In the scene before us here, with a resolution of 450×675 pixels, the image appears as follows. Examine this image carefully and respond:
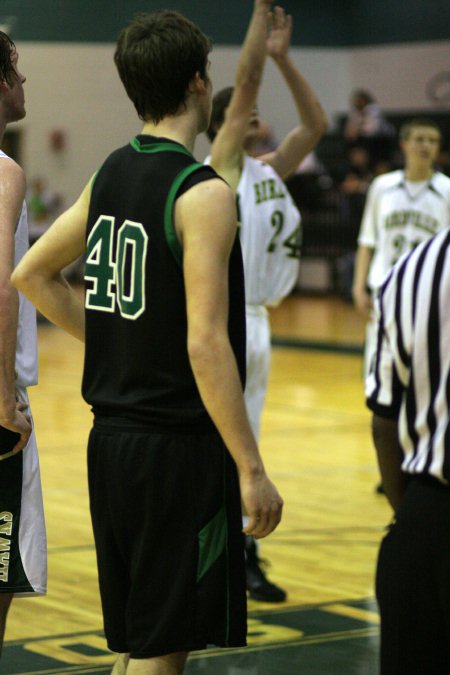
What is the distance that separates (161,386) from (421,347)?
2.25 feet

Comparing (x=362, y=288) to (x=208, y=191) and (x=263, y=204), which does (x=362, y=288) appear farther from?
(x=208, y=191)

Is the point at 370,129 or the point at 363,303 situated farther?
the point at 370,129

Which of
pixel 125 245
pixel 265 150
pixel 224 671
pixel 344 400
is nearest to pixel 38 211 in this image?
pixel 265 150

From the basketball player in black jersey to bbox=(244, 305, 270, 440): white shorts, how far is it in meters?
2.43

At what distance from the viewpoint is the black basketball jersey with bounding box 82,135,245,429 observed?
2703mm

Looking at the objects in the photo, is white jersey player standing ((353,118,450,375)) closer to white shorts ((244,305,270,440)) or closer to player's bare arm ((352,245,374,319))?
player's bare arm ((352,245,374,319))

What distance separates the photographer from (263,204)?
17.3ft

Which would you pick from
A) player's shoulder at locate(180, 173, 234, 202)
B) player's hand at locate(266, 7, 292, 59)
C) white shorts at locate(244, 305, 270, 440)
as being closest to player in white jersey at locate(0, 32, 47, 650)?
player's shoulder at locate(180, 173, 234, 202)

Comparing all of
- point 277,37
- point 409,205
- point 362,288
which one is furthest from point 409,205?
point 277,37

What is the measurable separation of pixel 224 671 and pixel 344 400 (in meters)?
6.76

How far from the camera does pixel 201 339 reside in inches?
102

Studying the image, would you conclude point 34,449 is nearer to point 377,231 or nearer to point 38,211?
point 377,231

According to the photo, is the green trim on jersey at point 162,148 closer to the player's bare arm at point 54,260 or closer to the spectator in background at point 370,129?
the player's bare arm at point 54,260

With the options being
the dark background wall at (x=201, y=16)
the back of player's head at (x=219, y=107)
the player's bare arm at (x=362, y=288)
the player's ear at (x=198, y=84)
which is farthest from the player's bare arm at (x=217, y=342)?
the dark background wall at (x=201, y=16)
